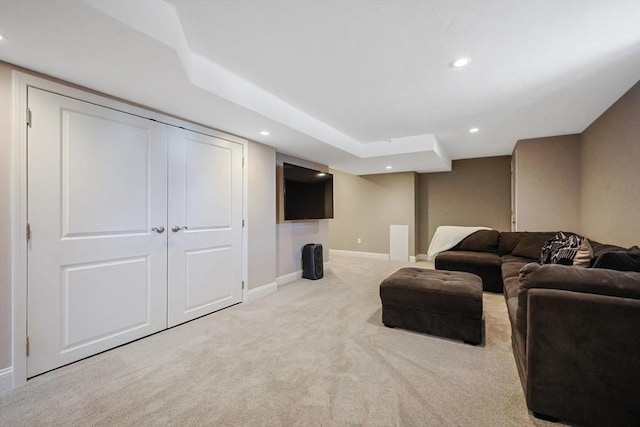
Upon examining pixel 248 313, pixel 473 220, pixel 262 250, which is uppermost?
pixel 473 220

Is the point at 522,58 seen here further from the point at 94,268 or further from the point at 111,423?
the point at 94,268

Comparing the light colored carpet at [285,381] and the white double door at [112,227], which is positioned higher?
the white double door at [112,227]

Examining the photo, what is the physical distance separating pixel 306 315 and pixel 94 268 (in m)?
1.98

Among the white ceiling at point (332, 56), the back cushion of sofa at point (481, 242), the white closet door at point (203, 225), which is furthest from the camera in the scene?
the back cushion of sofa at point (481, 242)

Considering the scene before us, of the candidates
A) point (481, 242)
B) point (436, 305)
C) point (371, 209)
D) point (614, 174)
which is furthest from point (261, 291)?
point (614, 174)

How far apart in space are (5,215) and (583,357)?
3.45 meters

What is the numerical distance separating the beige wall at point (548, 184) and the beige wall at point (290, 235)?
3.35 m

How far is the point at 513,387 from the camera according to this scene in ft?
5.71

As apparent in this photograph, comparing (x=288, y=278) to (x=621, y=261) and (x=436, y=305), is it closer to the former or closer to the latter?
(x=436, y=305)

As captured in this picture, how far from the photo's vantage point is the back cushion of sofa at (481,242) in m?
4.49

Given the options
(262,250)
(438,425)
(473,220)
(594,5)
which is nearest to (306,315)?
(262,250)

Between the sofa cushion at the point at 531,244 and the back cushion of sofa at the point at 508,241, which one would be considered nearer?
the sofa cushion at the point at 531,244

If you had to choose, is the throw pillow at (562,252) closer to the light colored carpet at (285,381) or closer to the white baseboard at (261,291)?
the light colored carpet at (285,381)

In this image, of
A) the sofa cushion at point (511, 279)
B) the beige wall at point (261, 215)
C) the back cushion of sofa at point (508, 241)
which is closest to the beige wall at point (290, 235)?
the beige wall at point (261, 215)
